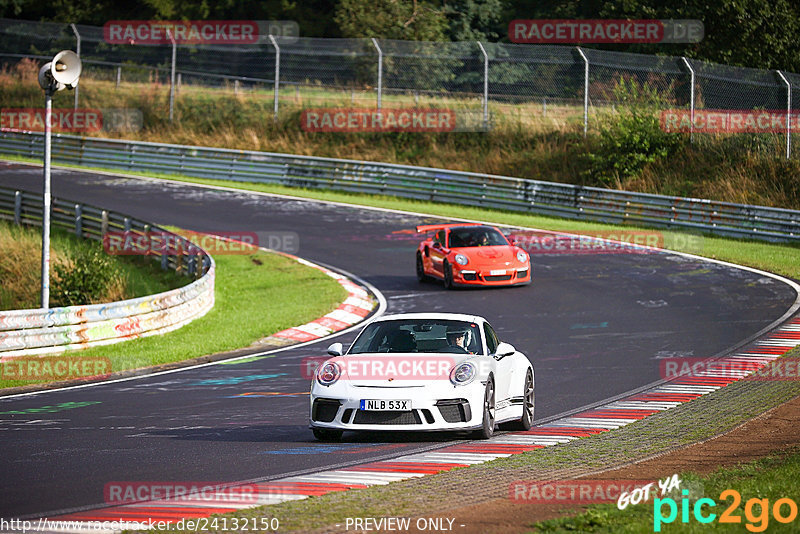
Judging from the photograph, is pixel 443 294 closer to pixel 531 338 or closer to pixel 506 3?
pixel 531 338

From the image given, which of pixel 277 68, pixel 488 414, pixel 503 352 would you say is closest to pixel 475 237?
pixel 503 352

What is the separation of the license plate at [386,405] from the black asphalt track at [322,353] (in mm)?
381

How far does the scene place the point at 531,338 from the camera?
58.7 feet

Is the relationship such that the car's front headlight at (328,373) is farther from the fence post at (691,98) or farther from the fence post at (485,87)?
the fence post at (485,87)

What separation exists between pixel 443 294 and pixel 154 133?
86.1 ft

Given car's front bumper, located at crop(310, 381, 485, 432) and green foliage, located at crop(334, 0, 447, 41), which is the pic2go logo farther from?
green foliage, located at crop(334, 0, 447, 41)

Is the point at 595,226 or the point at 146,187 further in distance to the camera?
the point at 146,187

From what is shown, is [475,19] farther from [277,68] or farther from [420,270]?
[420,270]

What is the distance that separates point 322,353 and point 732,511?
428 inches

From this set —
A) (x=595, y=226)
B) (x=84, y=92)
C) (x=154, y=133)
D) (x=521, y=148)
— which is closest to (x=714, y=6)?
(x=521, y=148)

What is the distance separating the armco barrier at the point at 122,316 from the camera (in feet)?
53.6

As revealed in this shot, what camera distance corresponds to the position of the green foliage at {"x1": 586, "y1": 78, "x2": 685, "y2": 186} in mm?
37031

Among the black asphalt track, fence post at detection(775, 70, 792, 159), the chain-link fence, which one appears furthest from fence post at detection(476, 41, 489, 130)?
fence post at detection(775, 70, 792, 159)

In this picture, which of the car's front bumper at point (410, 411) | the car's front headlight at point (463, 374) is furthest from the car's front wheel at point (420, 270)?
the car's front bumper at point (410, 411)
